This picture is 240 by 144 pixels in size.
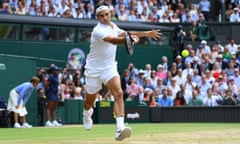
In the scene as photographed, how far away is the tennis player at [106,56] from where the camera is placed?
12281mm

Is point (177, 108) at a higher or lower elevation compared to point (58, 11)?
lower

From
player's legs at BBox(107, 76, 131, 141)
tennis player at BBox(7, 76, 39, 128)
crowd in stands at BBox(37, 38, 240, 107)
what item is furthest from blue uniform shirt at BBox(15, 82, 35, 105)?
player's legs at BBox(107, 76, 131, 141)

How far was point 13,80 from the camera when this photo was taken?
75.8ft

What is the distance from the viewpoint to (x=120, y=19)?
30.9m

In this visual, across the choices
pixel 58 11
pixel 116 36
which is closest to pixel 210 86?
pixel 58 11

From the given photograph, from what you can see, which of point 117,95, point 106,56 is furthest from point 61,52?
point 117,95

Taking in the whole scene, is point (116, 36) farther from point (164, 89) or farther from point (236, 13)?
point (236, 13)

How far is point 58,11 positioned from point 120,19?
278 cm

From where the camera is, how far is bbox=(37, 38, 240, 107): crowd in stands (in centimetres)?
2580

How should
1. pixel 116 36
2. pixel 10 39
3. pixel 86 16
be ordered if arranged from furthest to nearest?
pixel 86 16
pixel 10 39
pixel 116 36

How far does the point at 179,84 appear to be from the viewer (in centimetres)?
2667

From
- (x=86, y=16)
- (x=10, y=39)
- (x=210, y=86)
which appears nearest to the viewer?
(x=210, y=86)

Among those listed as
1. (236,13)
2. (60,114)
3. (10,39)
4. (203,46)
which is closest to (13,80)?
(60,114)

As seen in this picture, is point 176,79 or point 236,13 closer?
point 176,79
